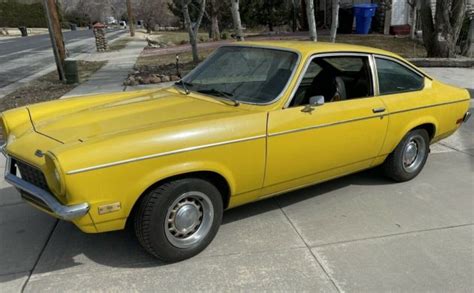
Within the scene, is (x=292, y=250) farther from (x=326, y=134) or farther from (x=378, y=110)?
(x=378, y=110)

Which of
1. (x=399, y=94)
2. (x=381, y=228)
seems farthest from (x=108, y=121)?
(x=399, y=94)

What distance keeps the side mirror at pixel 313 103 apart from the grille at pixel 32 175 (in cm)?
202

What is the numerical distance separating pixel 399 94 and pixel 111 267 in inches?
119

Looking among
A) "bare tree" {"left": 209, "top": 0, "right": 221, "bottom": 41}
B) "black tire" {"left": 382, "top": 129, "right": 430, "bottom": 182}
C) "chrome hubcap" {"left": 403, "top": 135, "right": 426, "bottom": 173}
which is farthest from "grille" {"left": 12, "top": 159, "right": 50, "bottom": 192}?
"bare tree" {"left": 209, "top": 0, "right": 221, "bottom": 41}

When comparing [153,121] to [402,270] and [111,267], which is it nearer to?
[111,267]

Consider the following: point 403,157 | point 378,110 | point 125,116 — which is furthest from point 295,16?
point 125,116

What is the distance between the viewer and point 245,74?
3758mm

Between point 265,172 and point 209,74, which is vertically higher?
point 209,74

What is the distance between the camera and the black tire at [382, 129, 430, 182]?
4.36 meters

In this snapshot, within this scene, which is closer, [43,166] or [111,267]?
[43,166]

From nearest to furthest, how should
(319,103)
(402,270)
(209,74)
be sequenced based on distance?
(402,270), (319,103), (209,74)

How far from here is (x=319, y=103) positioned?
348 cm

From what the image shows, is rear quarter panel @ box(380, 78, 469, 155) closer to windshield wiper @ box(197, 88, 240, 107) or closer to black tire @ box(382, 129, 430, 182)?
black tire @ box(382, 129, 430, 182)

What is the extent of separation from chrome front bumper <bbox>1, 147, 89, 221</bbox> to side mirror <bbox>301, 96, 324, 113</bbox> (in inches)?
72.7
